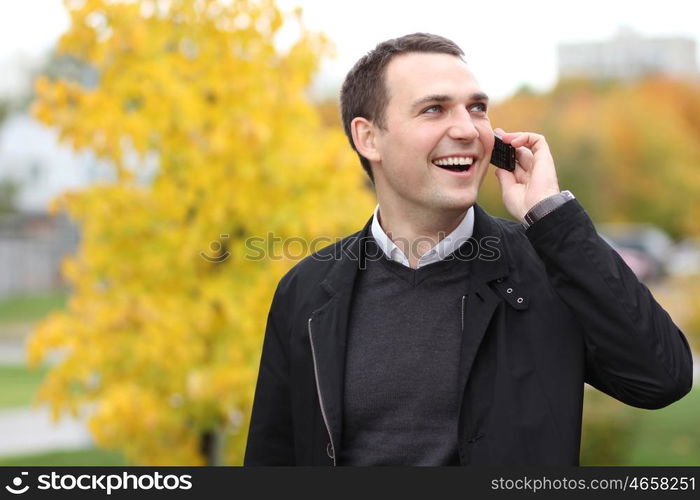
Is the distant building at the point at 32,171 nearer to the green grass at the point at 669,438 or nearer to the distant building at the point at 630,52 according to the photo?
the green grass at the point at 669,438

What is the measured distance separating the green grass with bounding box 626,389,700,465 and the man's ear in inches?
256

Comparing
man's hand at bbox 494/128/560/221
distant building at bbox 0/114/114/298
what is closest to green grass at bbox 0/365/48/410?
man's hand at bbox 494/128/560/221

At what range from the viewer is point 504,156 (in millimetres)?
2246

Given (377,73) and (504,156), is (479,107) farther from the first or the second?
(377,73)

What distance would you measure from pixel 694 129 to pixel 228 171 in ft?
129

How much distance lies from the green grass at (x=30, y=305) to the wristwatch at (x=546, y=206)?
25873mm

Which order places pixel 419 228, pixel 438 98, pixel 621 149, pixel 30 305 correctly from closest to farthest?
pixel 438 98 < pixel 419 228 < pixel 30 305 < pixel 621 149

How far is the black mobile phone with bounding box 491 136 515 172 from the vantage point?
2246 mm

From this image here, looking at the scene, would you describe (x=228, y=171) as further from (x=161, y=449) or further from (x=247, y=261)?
(x=161, y=449)

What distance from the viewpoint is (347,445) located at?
218 cm

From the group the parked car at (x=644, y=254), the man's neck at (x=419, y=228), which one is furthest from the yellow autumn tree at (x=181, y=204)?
the parked car at (x=644, y=254)

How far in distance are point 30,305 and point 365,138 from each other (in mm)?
28263

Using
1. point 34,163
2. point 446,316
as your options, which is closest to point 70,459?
point 446,316

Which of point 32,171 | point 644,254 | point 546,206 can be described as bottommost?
point 546,206
